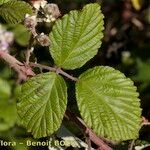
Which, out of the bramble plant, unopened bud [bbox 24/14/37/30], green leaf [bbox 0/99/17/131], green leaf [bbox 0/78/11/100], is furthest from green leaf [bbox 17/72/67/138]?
green leaf [bbox 0/78/11/100]

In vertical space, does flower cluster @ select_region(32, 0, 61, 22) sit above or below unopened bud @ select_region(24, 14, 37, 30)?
above

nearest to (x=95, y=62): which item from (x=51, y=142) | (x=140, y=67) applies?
(x=140, y=67)

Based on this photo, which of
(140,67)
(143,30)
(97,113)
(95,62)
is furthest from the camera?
(143,30)

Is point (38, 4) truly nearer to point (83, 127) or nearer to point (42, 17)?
point (42, 17)

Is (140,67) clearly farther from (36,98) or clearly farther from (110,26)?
(36,98)

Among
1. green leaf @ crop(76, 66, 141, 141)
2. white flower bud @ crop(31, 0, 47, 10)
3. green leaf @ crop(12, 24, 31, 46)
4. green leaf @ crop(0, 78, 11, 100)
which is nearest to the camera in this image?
green leaf @ crop(76, 66, 141, 141)

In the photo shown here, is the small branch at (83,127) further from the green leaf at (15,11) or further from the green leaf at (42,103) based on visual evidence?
the green leaf at (15,11)

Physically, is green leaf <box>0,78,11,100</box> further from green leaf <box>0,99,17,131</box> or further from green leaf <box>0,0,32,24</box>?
green leaf <box>0,0,32,24</box>
